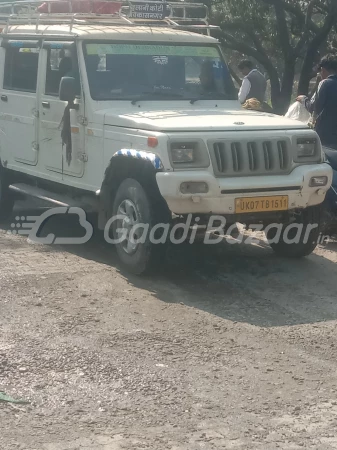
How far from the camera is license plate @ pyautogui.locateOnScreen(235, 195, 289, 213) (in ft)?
21.7

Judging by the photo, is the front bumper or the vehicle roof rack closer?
the front bumper

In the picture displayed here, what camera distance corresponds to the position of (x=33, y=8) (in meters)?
9.25

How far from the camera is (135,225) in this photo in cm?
691

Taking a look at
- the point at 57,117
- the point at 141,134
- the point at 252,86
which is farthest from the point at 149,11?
the point at 252,86

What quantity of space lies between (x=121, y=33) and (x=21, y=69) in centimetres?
142

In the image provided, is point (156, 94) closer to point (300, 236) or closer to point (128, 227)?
point (128, 227)

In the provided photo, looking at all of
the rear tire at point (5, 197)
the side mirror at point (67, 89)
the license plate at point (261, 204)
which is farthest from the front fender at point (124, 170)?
the rear tire at point (5, 197)

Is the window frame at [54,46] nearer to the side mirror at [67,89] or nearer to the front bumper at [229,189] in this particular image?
the side mirror at [67,89]

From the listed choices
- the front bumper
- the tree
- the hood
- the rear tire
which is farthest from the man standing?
the tree

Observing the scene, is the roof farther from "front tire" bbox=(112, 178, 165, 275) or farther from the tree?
the tree

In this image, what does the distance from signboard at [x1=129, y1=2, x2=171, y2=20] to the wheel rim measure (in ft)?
8.35

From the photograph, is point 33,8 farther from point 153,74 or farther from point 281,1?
point 281,1

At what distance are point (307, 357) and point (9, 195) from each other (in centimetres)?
492

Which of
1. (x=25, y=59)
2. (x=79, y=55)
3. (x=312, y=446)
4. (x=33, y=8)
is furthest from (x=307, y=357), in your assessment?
(x=33, y=8)
